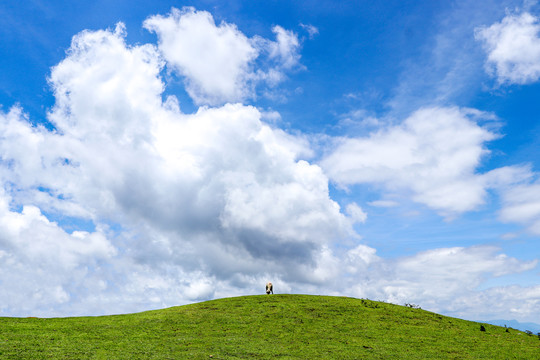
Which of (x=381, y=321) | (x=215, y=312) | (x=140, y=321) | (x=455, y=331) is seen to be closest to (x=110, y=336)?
(x=140, y=321)

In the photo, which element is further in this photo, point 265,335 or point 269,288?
point 269,288

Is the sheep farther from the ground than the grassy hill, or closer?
farther from the ground

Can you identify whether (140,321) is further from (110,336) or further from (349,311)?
(349,311)

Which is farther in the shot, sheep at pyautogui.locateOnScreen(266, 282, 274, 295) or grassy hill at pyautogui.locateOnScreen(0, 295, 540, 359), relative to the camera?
sheep at pyautogui.locateOnScreen(266, 282, 274, 295)

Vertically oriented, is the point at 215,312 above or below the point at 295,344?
above

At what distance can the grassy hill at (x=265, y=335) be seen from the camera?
29.7 m

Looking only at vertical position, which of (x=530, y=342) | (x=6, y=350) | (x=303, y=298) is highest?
(x=303, y=298)

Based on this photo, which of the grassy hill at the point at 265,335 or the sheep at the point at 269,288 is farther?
the sheep at the point at 269,288

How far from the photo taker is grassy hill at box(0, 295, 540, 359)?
29.7m

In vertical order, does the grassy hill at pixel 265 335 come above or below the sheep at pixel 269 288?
below

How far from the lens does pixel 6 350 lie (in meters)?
26.6

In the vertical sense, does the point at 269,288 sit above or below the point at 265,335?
above

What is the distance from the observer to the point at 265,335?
118 feet

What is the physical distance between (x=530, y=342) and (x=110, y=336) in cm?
4454
